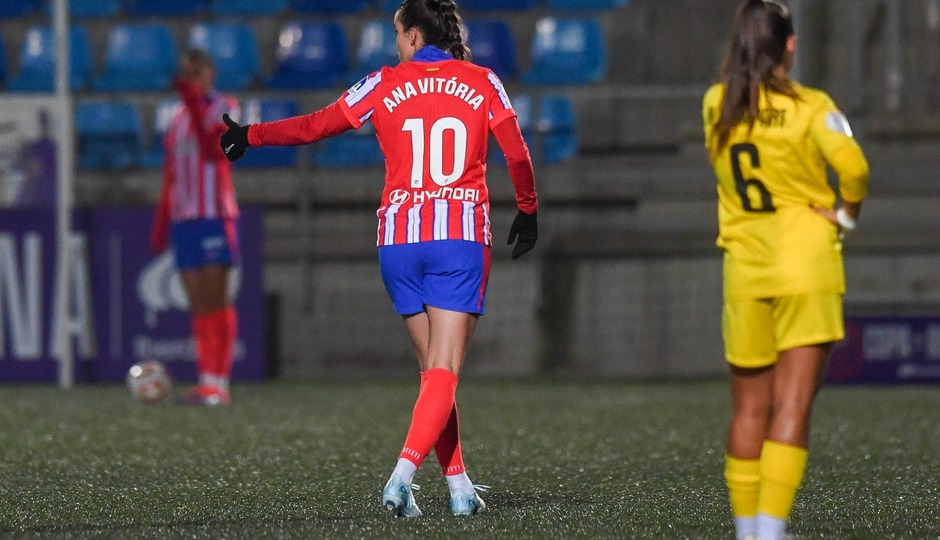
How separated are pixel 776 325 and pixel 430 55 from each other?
1471 mm

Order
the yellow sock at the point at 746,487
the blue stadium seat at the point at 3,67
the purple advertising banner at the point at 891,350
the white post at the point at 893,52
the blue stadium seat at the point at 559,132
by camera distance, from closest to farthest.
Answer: the yellow sock at the point at 746,487, the purple advertising banner at the point at 891,350, the white post at the point at 893,52, the blue stadium seat at the point at 559,132, the blue stadium seat at the point at 3,67

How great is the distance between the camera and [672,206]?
1199 cm

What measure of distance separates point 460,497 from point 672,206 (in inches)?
288

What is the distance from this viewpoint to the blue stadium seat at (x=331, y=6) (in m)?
13.8

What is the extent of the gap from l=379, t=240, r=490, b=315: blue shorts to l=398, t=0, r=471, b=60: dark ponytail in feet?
1.99

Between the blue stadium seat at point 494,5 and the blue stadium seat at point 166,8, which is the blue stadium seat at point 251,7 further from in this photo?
the blue stadium seat at point 494,5

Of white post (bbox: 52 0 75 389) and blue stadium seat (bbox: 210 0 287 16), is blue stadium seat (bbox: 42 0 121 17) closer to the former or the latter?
blue stadium seat (bbox: 210 0 287 16)

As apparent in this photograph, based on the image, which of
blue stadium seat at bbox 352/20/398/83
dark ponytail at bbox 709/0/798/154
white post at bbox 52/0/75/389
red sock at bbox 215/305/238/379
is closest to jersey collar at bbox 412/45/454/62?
dark ponytail at bbox 709/0/798/154

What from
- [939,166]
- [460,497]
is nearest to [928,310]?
[939,166]

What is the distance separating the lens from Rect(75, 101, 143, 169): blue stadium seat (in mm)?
12609

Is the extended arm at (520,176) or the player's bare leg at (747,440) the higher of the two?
the extended arm at (520,176)

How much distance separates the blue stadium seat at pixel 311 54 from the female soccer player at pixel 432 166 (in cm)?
877

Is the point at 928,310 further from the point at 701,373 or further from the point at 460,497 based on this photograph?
the point at 460,497

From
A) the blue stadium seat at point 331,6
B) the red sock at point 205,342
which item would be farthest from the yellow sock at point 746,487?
the blue stadium seat at point 331,6
